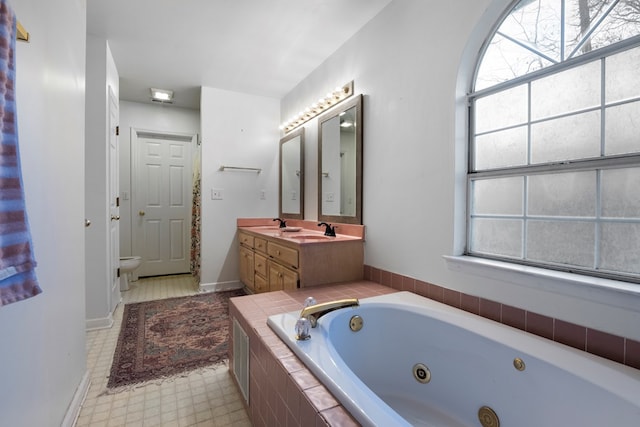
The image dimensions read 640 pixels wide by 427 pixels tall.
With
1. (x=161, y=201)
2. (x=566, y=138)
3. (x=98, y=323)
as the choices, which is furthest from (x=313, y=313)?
(x=161, y=201)

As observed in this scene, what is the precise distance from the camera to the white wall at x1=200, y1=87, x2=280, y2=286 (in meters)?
3.38

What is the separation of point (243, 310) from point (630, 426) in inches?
57.0

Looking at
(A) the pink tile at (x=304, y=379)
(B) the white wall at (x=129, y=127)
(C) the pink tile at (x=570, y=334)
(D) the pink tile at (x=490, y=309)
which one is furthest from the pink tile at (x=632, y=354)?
(B) the white wall at (x=129, y=127)

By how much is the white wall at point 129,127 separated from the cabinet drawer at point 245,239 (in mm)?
1674

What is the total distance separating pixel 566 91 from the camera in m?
1.24

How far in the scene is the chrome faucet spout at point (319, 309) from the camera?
127 centimetres

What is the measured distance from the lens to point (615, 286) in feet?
3.31

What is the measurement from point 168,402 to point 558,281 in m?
1.87

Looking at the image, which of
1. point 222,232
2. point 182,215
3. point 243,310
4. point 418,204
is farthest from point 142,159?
point 418,204

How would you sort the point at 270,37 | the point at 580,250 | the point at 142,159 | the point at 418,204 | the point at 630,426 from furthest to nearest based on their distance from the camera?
1. the point at 142,159
2. the point at 270,37
3. the point at 418,204
4. the point at 580,250
5. the point at 630,426

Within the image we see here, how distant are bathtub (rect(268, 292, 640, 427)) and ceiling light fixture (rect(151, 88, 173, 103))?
3.31 meters

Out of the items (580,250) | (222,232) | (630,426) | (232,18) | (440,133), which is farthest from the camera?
(222,232)

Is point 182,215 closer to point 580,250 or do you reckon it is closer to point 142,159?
point 142,159

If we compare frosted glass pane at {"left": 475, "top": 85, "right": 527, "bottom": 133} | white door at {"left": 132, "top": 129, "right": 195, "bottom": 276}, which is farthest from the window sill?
white door at {"left": 132, "top": 129, "right": 195, "bottom": 276}
